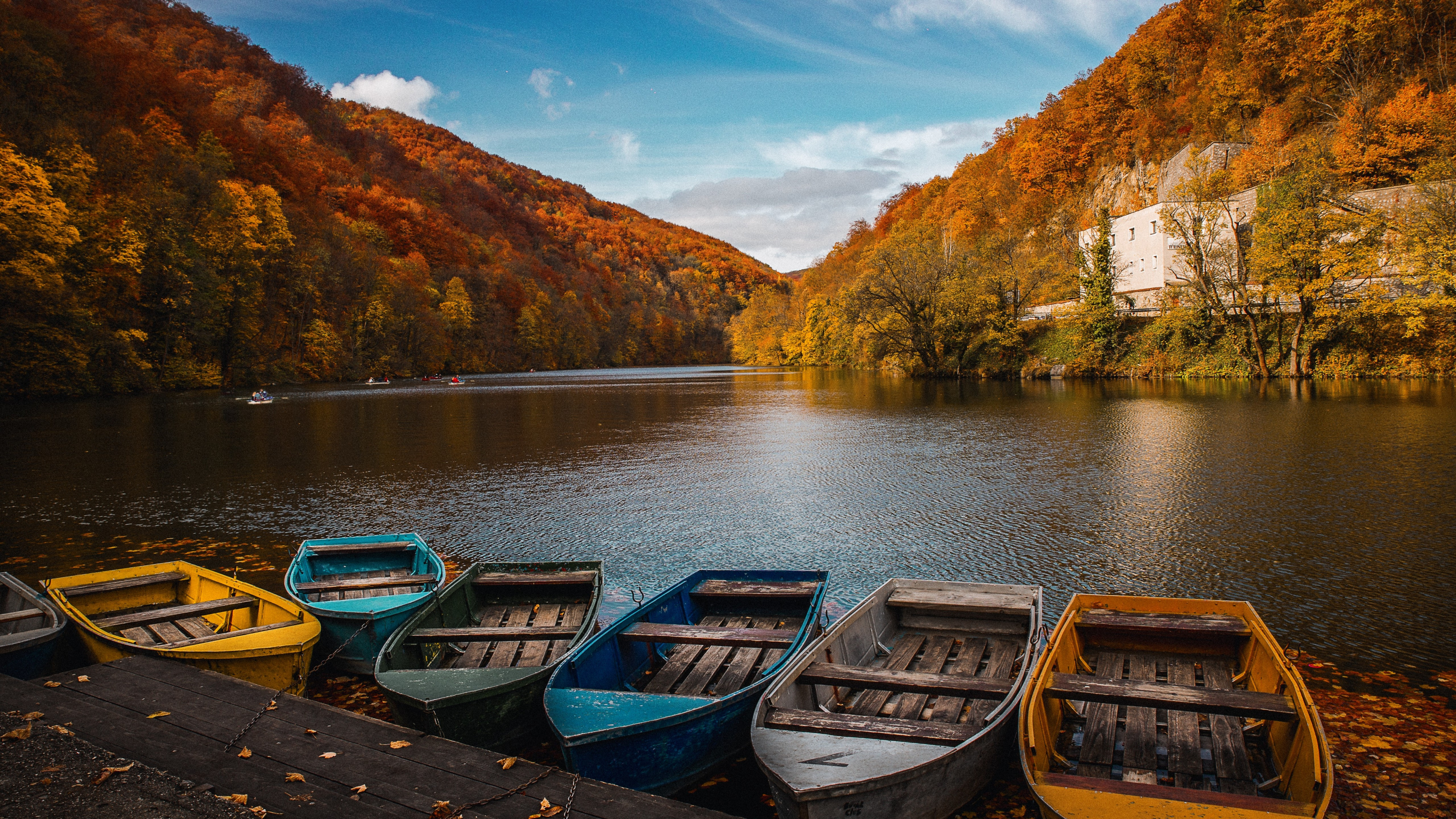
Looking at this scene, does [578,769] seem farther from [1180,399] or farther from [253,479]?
[1180,399]

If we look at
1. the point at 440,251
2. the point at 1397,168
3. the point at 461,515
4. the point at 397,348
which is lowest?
the point at 461,515

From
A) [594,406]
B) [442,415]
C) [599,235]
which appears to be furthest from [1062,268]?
[599,235]

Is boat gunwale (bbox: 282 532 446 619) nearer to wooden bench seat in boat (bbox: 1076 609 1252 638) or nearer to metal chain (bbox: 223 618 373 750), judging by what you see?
metal chain (bbox: 223 618 373 750)

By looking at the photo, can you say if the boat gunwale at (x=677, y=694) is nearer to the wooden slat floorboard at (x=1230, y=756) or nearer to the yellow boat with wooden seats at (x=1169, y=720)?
the yellow boat with wooden seats at (x=1169, y=720)

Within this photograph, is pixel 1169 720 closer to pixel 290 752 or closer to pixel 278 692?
pixel 290 752

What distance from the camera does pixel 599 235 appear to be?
190 meters

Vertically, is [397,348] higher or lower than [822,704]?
higher

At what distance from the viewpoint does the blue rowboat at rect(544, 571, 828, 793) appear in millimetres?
4453

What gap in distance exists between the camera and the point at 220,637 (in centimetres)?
614

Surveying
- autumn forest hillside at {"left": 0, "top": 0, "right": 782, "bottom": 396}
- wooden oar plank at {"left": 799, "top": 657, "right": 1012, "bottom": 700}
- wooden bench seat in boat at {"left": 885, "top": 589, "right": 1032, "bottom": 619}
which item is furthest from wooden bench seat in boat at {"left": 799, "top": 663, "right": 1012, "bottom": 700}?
autumn forest hillside at {"left": 0, "top": 0, "right": 782, "bottom": 396}

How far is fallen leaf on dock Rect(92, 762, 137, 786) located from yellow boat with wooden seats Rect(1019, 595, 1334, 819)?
16.5 ft

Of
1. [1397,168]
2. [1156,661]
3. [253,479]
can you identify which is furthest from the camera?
[1397,168]

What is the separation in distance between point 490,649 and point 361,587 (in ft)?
7.70

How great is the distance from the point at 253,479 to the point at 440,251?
103163 mm
